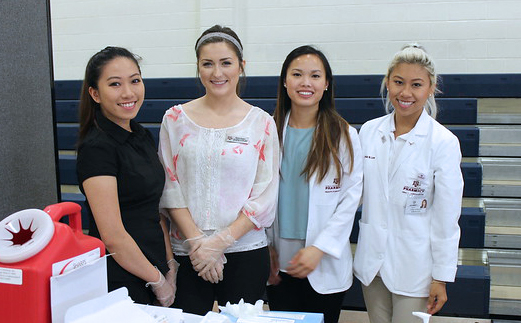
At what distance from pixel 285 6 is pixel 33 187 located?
3324 millimetres

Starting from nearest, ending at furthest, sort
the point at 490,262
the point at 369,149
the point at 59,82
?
the point at 369,149, the point at 490,262, the point at 59,82

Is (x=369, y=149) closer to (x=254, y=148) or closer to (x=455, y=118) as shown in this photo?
(x=254, y=148)

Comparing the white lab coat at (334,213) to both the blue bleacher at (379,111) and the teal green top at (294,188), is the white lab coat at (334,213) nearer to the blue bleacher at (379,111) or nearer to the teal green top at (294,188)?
the teal green top at (294,188)

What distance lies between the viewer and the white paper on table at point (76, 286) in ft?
2.82

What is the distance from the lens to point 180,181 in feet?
5.11

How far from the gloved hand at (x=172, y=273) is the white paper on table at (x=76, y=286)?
54 centimetres

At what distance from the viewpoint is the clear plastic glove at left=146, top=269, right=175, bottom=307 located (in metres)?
1.43

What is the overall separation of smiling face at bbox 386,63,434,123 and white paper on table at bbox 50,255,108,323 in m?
1.07

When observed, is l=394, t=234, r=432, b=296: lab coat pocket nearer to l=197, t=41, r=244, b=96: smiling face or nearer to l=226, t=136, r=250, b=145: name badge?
l=226, t=136, r=250, b=145: name badge

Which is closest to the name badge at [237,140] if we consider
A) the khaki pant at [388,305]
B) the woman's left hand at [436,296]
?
the khaki pant at [388,305]

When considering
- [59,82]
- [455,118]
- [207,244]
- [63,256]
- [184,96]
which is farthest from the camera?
[59,82]

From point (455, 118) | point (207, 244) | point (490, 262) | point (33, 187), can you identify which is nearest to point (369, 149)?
point (207, 244)

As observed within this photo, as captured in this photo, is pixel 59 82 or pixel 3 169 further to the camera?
pixel 59 82

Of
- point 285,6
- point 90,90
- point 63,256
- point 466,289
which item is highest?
point 285,6
